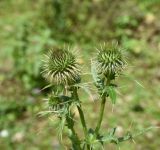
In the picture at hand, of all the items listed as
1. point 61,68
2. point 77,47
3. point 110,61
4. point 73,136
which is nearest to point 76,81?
point 61,68

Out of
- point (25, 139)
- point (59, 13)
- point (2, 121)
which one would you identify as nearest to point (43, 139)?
point (25, 139)

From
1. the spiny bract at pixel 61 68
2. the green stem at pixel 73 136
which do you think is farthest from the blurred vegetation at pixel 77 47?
the green stem at pixel 73 136

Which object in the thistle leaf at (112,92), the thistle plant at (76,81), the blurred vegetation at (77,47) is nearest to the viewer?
the thistle leaf at (112,92)

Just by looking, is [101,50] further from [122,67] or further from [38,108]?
[38,108]

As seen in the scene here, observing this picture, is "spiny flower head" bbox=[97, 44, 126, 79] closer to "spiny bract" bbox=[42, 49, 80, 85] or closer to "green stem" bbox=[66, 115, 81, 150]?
"spiny bract" bbox=[42, 49, 80, 85]

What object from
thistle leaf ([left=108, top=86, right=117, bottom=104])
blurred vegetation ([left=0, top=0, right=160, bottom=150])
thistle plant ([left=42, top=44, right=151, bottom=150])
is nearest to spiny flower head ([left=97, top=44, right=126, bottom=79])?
thistle plant ([left=42, top=44, right=151, bottom=150])

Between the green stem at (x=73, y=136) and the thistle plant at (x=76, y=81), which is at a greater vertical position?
the thistle plant at (x=76, y=81)

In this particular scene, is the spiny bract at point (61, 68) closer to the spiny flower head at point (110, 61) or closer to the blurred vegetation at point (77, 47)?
the spiny flower head at point (110, 61)
